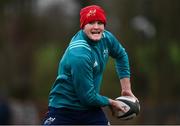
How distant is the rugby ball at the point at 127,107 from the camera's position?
9.65 metres

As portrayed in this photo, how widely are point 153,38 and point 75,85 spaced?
1532 centimetres

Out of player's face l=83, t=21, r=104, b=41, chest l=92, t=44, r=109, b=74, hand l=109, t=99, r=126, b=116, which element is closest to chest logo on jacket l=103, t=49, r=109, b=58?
chest l=92, t=44, r=109, b=74

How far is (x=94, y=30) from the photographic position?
368 inches

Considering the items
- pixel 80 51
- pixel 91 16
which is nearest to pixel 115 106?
pixel 80 51

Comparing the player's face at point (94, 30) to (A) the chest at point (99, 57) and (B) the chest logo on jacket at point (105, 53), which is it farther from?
(B) the chest logo on jacket at point (105, 53)

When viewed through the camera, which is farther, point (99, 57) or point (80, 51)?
point (99, 57)

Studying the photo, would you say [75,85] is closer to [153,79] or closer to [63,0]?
[153,79]

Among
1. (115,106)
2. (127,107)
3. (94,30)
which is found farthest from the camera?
(127,107)

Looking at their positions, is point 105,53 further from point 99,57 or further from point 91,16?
point 91,16

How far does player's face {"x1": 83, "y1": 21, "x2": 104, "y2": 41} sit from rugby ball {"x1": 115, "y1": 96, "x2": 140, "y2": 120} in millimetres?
777

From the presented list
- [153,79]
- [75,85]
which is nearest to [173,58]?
[153,79]

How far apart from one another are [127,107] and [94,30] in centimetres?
91

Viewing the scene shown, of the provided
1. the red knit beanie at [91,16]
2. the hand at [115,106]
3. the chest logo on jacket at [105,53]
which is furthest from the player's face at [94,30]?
the hand at [115,106]

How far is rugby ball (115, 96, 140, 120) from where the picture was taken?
965cm
